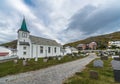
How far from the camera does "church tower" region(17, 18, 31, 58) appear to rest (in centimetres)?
3677

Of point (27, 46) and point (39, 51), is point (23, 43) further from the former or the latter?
point (39, 51)

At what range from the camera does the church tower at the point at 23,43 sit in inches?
1448

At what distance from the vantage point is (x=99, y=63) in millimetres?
16562

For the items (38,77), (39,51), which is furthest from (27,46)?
(38,77)

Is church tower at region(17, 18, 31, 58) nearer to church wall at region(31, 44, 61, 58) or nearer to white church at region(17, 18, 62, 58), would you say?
white church at region(17, 18, 62, 58)

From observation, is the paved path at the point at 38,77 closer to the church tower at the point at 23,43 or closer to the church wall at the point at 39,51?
the church tower at the point at 23,43

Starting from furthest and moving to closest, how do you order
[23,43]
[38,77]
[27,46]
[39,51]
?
[39,51] < [27,46] < [23,43] < [38,77]

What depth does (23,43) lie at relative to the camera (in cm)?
3753

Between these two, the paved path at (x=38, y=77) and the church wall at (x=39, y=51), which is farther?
the church wall at (x=39, y=51)

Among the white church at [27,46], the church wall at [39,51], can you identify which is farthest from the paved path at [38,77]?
the church wall at [39,51]

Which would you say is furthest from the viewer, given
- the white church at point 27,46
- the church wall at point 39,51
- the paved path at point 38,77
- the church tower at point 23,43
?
the church wall at point 39,51

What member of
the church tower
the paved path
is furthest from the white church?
the paved path

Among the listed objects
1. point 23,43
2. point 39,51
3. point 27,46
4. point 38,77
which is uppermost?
point 23,43

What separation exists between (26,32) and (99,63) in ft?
93.0
